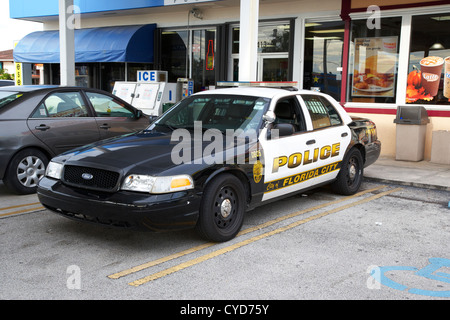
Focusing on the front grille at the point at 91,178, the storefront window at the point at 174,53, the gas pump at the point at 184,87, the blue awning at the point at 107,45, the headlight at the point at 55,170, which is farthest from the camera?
the storefront window at the point at 174,53

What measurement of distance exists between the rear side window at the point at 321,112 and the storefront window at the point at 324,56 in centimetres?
572

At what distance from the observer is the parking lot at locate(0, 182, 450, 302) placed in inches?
149

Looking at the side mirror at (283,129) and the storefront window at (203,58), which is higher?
the storefront window at (203,58)

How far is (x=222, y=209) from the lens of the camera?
15.9 feet

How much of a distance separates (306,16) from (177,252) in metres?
9.52

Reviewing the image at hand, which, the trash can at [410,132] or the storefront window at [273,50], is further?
the storefront window at [273,50]

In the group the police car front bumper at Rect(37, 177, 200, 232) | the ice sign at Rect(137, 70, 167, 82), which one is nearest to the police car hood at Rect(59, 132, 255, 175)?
→ the police car front bumper at Rect(37, 177, 200, 232)

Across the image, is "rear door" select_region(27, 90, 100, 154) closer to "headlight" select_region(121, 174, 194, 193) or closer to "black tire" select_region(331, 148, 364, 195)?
"headlight" select_region(121, 174, 194, 193)

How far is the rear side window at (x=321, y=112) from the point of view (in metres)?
6.32

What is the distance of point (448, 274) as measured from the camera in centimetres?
421

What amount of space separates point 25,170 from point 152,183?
3296 mm

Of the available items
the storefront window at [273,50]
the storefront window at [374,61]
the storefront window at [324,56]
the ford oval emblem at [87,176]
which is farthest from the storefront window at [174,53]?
the ford oval emblem at [87,176]

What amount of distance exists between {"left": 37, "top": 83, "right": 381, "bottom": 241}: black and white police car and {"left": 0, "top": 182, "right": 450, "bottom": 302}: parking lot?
1.11 feet

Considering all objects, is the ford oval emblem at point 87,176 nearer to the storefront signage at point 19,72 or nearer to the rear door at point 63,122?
the rear door at point 63,122
